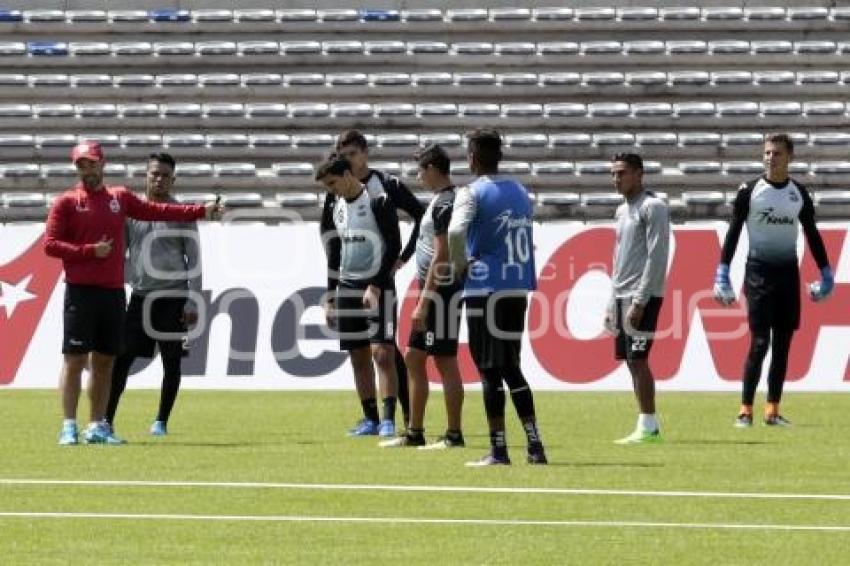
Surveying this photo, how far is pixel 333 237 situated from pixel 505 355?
13.2 ft

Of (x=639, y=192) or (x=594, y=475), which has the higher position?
(x=639, y=192)

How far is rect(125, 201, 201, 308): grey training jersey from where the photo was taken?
15.8m

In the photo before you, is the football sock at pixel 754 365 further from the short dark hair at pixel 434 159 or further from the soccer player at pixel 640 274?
the short dark hair at pixel 434 159

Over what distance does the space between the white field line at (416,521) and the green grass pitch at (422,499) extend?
0.01 meters

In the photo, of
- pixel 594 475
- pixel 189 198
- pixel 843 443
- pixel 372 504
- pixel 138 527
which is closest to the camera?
pixel 138 527

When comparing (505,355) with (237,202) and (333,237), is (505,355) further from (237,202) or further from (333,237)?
(237,202)

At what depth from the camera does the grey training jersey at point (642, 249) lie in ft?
48.7

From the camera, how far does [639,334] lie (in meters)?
14.8

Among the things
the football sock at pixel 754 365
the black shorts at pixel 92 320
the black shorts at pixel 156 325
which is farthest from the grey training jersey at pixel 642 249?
the black shorts at pixel 92 320

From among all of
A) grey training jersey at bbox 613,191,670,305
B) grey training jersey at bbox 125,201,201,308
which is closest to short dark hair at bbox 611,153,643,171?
grey training jersey at bbox 613,191,670,305

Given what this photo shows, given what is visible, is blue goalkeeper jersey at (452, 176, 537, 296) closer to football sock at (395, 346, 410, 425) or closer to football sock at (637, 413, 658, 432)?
football sock at (637, 413, 658, 432)

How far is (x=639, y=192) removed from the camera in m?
15.0

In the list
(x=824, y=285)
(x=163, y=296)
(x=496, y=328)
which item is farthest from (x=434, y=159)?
(x=824, y=285)

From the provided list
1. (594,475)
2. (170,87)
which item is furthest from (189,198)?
(594,475)
